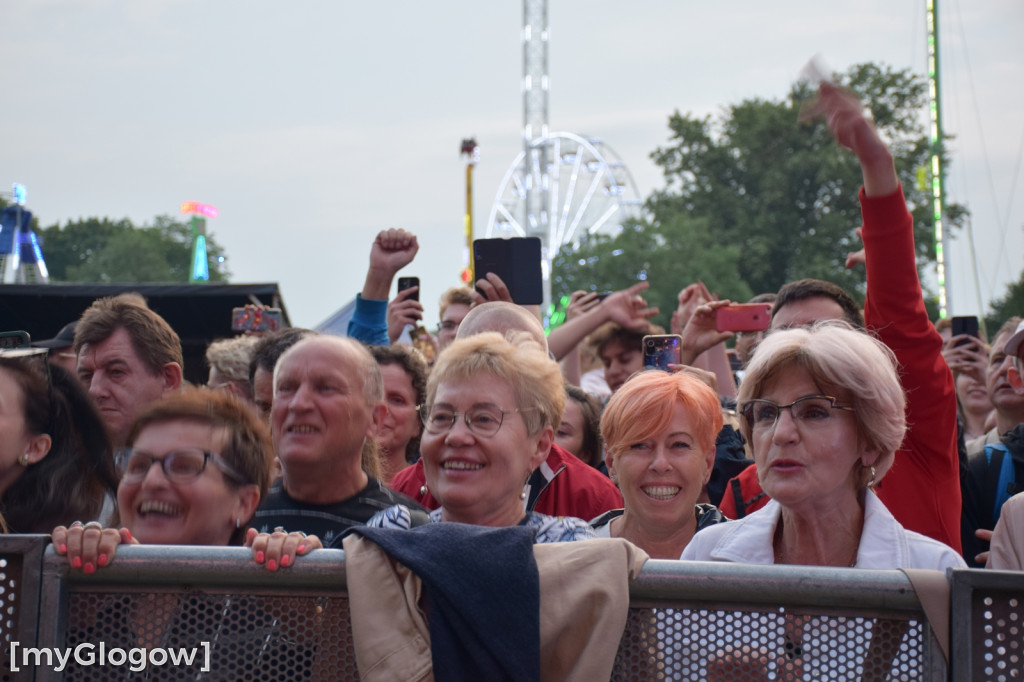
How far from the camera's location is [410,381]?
440cm

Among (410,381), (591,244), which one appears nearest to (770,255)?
(591,244)

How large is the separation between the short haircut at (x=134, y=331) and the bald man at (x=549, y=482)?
1.01 metres

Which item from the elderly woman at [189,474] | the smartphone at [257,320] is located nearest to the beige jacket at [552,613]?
the elderly woman at [189,474]

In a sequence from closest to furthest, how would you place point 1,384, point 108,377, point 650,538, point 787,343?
1. point 787,343
2. point 1,384
3. point 650,538
4. point 108,377

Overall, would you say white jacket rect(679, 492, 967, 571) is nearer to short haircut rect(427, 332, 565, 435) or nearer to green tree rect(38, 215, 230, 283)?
short haircut rect(427, 332, 565, 435)

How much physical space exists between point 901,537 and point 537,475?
148 cm

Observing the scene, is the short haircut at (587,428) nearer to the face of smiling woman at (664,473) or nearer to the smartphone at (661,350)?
the smartphone at (661,350)

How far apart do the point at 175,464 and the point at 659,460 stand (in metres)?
1.44

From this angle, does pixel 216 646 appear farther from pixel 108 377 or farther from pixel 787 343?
pixel 108 377

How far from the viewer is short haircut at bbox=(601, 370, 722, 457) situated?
3.24 meters

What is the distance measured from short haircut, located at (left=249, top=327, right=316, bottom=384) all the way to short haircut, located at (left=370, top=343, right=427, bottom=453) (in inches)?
14.0

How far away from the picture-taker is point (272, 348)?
4023mm

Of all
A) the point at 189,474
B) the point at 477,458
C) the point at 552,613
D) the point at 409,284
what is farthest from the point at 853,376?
the point at 409,284

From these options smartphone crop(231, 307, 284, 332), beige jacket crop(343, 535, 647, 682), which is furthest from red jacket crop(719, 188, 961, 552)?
smartphone crop(231, 307, 284, 332)
